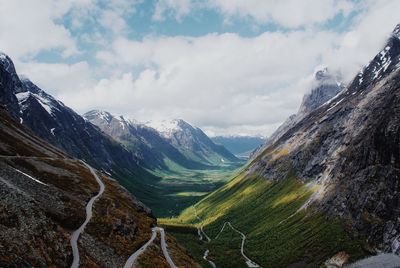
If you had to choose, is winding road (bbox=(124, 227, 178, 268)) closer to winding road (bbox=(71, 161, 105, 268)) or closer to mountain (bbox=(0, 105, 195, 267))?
mountain (bbox=(0, 105, 195, 267))

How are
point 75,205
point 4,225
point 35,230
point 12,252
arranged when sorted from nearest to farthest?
1. point 12,252
2. point 4,225
3. point 35,230
4. point 75,205

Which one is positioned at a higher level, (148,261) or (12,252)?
(12,252)

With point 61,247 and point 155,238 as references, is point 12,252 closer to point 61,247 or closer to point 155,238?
point 61,247

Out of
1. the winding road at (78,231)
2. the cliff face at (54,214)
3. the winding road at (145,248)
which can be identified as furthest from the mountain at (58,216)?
the winding road at (145,248)

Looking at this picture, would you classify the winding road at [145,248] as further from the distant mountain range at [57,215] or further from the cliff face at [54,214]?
the cliff face at [54,214]

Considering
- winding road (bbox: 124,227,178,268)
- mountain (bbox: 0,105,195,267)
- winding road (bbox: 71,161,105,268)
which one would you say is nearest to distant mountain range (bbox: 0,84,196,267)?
mountain (bbox: 0,105,195,267)

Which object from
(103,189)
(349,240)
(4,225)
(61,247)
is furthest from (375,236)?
(4,225)

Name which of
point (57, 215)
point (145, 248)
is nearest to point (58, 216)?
point (57, 215)

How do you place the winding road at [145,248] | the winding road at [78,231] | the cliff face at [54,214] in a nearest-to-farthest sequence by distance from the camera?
the cliff face at [54,214]
the winding road at [78,231]
the winding road at [145,248]

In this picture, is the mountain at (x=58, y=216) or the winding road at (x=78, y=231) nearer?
→ the mountain at (x=58, y=216)
